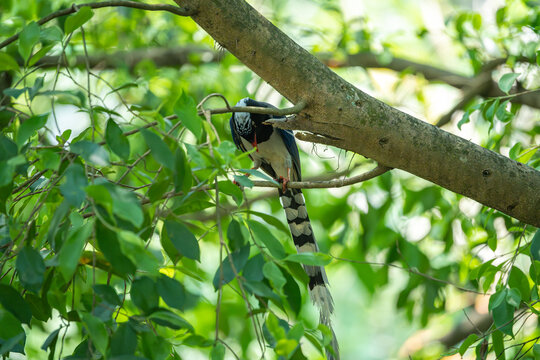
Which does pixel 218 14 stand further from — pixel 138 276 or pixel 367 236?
pixel 367 236

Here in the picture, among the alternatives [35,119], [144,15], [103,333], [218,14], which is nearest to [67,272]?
[103,333]

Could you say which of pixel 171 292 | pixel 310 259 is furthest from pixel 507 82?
pixel 171 292

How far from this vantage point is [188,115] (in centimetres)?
145

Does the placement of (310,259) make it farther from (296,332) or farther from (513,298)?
(513,298)

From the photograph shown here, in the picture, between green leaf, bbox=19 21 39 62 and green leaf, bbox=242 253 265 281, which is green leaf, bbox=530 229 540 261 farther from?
green leaf, bbox=19 21 39 62

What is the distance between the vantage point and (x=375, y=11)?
904cm

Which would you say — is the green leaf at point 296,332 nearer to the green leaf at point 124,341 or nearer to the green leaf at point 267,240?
the green leaf at point 267,240

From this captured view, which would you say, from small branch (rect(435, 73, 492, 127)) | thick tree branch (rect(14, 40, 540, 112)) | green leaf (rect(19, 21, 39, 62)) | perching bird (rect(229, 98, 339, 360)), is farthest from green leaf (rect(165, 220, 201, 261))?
small branch (rect(435, 73, 492, 127))

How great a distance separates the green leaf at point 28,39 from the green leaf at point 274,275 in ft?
3.25

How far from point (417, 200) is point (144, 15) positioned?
302cm

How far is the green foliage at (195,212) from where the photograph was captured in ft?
4.52

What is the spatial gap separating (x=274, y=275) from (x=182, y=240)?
0.93 feet

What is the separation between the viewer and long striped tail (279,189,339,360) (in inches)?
107

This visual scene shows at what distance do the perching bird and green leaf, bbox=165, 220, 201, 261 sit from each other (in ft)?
4.94
